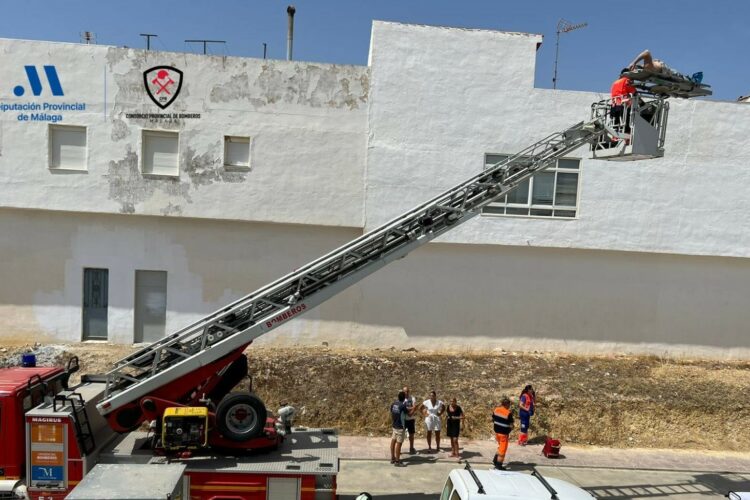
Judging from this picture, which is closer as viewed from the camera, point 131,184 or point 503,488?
point 503,488

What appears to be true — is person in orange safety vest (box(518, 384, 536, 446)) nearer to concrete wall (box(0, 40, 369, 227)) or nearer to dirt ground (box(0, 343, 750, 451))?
dirt ground (box(0, 343, 750, 451))

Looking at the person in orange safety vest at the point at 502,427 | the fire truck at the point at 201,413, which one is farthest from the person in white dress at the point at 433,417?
the fire truck at the point at 201,413

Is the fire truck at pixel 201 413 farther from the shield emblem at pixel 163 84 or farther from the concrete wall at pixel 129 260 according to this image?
the shield emblem at pixel 163 84

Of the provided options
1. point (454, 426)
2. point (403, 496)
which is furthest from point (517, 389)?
point (403, 496)

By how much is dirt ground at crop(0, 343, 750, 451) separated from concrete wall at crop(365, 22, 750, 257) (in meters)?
3.93

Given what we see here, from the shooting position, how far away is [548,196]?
55.8ft

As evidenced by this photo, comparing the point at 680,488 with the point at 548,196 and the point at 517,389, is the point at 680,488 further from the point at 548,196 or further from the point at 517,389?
the point at 548,196

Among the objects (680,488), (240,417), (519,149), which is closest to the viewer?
(240,417)

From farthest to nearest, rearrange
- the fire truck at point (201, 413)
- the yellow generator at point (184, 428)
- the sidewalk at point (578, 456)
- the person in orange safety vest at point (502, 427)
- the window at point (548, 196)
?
the window at point (548, 196), the sidewalk at point (578, 456), the person in orange safety vest at point (502, 427), the yellow generator at point (184, 428), the fire truck at point (201, 413)

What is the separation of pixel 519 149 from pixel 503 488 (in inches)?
491

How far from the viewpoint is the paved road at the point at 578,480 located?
9680mm

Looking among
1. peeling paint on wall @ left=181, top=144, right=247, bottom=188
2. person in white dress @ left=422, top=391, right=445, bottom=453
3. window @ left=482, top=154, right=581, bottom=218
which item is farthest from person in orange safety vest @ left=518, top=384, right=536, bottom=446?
peeling paint on wall @ left=181, top=144, right=247, bottom=188

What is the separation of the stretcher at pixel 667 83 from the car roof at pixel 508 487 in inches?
252

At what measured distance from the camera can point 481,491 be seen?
6090 millimetres
